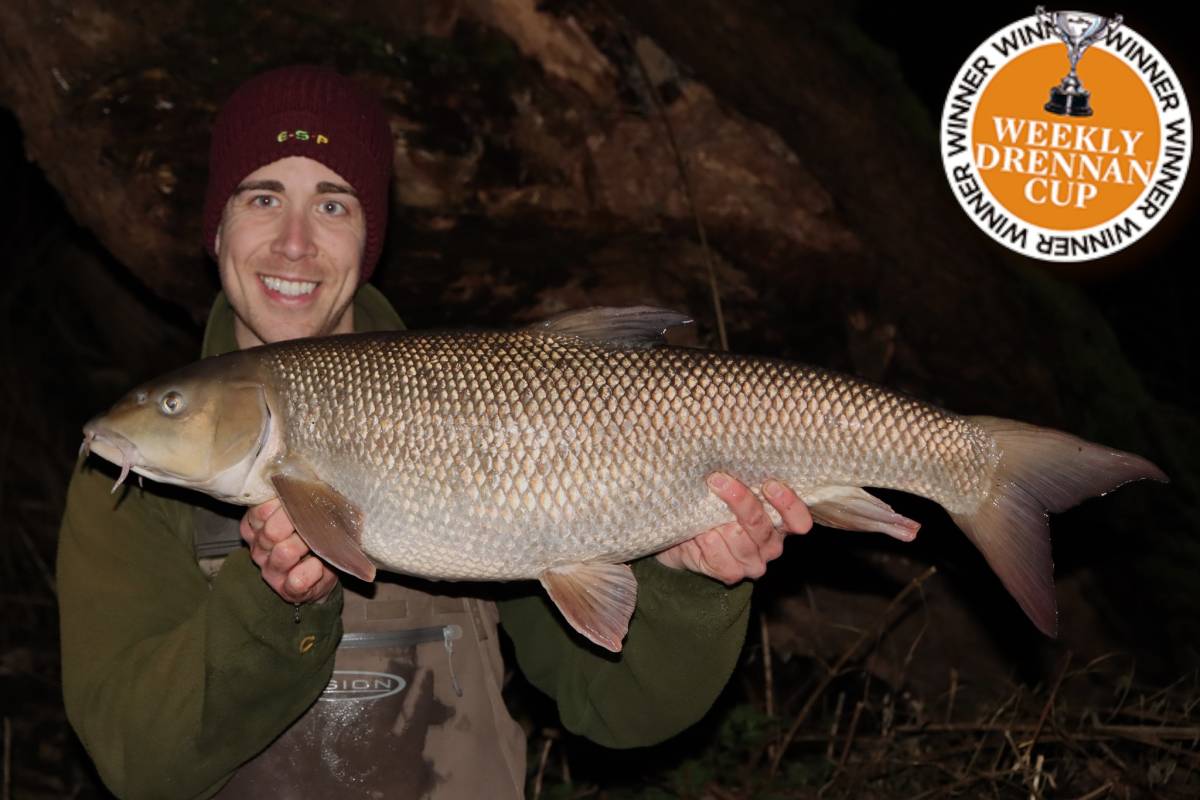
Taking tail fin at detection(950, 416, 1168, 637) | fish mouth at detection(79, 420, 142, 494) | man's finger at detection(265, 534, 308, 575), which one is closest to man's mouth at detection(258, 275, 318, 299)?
fish mouth at detection(79, 420, 142, 494)

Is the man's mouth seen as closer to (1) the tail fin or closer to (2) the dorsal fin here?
(2) the dorsal fin

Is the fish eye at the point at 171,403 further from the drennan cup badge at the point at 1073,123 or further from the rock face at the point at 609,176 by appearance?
the drennan cup badge at the point at 1073,123

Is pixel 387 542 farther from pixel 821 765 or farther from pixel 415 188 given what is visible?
pixel 821 765

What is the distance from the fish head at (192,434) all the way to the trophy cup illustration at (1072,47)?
3.74 m

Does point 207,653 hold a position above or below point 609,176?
below

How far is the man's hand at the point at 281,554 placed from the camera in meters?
2.34

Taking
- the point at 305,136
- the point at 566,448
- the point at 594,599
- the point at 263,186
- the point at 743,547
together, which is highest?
the point at 305,136

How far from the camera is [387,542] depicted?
241cm

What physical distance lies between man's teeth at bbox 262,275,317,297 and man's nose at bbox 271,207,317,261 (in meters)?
0.06

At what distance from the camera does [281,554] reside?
2.34 metres

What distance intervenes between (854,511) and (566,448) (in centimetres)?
65

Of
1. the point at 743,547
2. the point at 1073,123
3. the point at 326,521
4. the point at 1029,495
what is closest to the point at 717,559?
the point at 743,547

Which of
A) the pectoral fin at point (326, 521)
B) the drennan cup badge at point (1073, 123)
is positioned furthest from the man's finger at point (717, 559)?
the drennan cup badge at point (1073, 123)

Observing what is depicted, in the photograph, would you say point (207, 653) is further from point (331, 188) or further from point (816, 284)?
point (816, 284)
